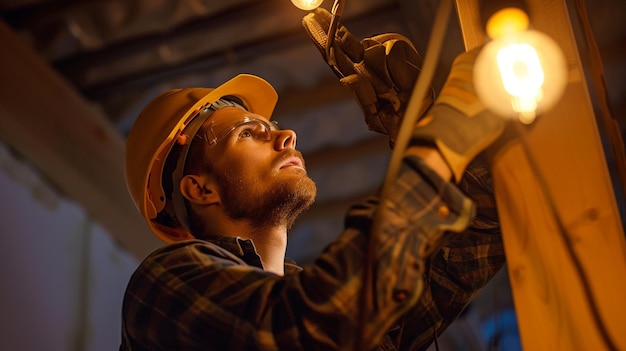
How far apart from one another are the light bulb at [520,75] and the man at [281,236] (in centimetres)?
4

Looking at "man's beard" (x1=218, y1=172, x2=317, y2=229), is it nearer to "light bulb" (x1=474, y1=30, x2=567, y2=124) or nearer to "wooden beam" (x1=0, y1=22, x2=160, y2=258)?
"light bulb" (x1=474, y1=30, x2=567, y2=124)

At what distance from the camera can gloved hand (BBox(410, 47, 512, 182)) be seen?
61.3 inches

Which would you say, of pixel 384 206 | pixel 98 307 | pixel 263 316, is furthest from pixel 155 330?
pixel 98 307

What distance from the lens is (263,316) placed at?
162cm

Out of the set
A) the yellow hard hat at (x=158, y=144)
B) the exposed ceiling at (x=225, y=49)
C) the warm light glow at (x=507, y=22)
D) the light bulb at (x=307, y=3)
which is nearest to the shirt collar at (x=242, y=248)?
the yellow hard hat at (x=158, y=144)

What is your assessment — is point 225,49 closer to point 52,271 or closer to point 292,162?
point 292,162

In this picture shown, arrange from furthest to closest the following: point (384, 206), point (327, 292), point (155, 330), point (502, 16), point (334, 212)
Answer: point (334, 212) < point (155, 330) < point (502, 16) < point (327, 292) < point (384, 206)

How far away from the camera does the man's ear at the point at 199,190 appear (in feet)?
7.93

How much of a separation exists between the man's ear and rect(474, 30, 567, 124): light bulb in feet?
3.27

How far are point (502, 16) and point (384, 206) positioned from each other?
46 cm

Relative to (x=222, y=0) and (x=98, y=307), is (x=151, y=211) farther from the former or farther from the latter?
(x=98, y=307)

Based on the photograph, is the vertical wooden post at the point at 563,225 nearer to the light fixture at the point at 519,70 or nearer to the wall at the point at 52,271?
the light fixture at the point at 519,70

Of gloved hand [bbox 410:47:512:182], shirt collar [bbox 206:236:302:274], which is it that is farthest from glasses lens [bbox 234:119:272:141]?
gloved hand [bbox 410:47:512:182]

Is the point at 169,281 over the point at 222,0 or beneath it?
beneath
